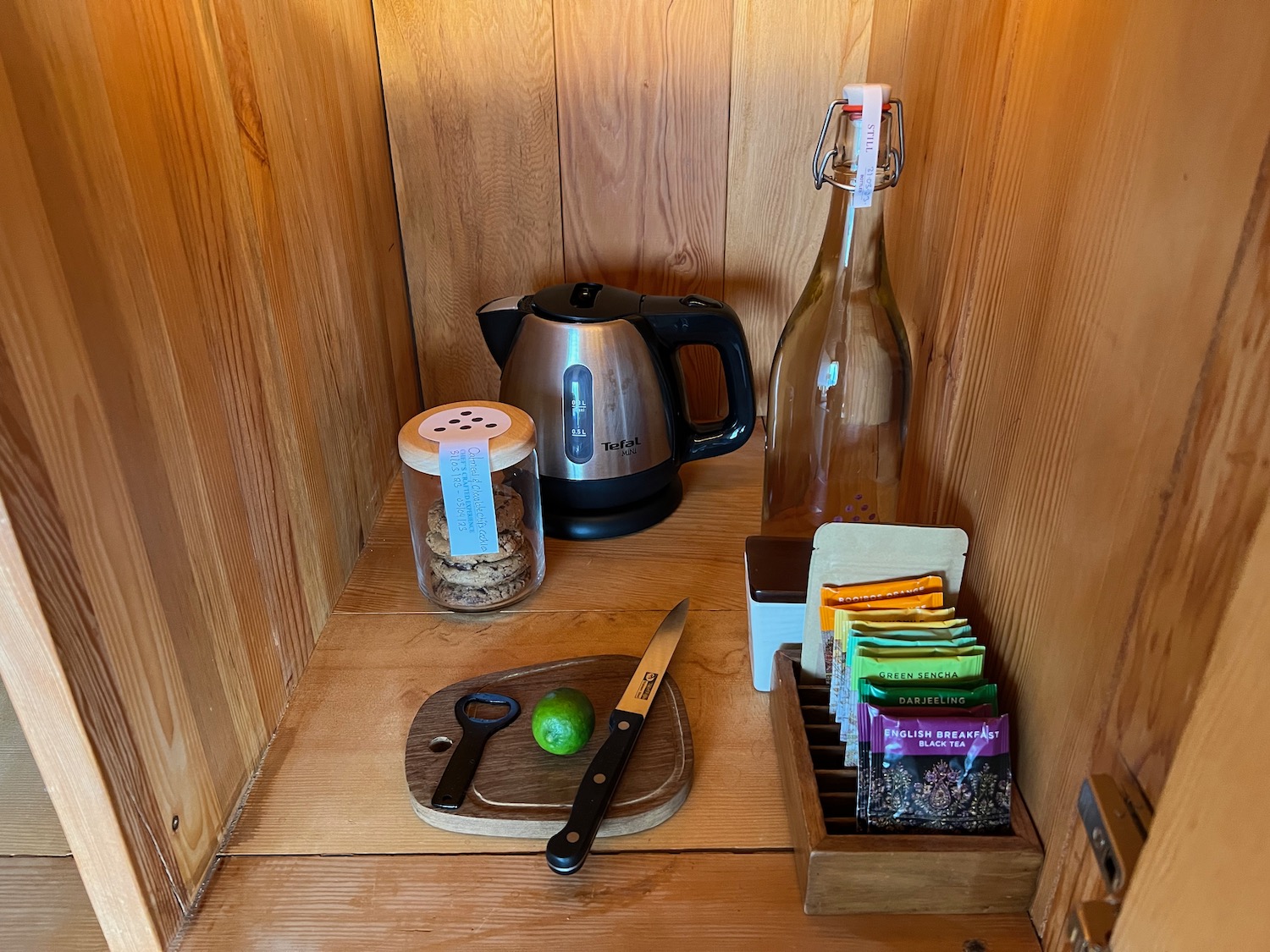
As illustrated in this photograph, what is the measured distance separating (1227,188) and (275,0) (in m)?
0.68

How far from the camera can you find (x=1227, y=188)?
354mm

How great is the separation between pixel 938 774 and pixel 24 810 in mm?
635

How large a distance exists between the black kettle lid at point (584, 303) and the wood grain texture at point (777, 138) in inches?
9.3

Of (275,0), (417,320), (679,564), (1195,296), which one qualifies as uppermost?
(275,0)

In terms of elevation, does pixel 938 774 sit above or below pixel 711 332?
below

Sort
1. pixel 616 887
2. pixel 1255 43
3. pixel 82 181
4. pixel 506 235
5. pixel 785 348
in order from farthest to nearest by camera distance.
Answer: pixel 506 235
pixel 785 348
pixel 616 887
pixel 82 181
pixel 1255 43

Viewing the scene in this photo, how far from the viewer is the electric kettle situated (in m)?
0.89

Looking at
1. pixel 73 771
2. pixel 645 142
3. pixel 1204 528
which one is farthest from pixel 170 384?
pixel 645 142

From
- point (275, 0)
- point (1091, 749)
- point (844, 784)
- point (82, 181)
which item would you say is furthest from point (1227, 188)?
point (275, 0)

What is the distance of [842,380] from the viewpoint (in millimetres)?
825

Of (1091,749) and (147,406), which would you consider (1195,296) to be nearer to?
(1091,749)

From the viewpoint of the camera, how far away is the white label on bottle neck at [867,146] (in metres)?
0.65

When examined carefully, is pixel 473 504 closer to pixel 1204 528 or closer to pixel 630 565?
pixel 630 565

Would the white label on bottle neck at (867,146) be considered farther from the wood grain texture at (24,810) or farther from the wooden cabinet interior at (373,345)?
the wood grain texture at (24,810)
